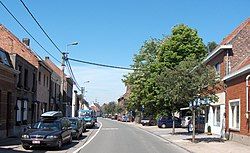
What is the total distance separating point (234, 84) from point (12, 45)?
1981 cm

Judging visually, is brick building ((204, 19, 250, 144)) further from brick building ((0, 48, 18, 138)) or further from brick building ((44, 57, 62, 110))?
brick building ((44, 57, 62, 110))

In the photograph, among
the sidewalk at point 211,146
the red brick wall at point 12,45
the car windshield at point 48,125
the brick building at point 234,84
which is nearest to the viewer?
the sidewalk at point 211,146

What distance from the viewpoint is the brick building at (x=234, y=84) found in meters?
27.1

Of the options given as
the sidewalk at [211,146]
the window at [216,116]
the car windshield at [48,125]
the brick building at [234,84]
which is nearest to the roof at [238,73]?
→ the brick building at [234,84]

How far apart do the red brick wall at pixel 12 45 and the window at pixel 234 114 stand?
61.2 ft

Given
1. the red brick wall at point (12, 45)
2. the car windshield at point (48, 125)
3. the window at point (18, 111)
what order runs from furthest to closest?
the red brick wall at point (12, 45)
the window at point (18, 111)
the car windshield at point (48, 125)

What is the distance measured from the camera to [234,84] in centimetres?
2972

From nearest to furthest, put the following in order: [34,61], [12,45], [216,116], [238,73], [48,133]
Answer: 1. [48,133]
2. [238,73]
3. [216,116]
4. [12,45]
5. [34,61]

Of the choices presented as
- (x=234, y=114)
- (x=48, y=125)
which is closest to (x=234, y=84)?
(x=234, y=114)

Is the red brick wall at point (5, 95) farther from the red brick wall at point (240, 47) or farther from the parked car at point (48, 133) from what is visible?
the red brick wall at point (240, 47)

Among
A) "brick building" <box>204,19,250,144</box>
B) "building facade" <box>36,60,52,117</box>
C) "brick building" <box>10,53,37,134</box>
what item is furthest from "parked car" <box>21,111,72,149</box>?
"building facade" <box>36,60,52,117</box>

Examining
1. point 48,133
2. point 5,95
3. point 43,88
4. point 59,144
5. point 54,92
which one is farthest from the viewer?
point 54,92

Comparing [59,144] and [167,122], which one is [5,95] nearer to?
[59,144]

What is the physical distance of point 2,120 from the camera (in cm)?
2827
